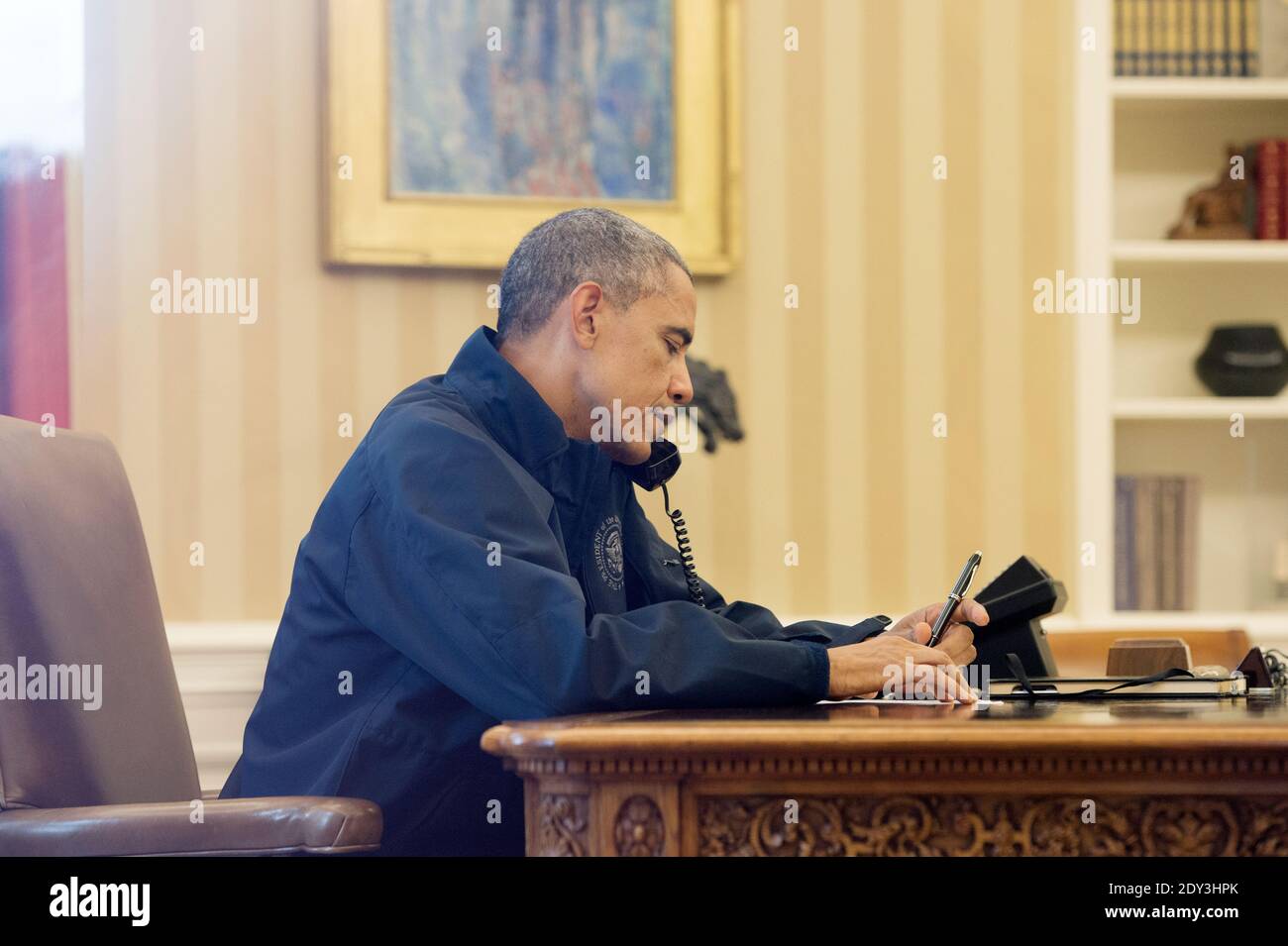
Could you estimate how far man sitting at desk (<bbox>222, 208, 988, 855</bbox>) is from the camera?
1.45m

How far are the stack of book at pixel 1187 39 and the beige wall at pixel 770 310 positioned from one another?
17 centimetres

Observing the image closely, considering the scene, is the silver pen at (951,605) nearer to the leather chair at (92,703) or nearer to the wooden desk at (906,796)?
the wooden desk at (906,796)

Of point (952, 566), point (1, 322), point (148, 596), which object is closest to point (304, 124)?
point (1, 322)

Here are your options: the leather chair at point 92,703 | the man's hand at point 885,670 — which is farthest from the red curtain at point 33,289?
the man's hand at point 885,670

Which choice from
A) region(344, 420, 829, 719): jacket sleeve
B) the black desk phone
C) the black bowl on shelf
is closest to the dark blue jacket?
region(344, 420, 829, 719): jacket sleeve

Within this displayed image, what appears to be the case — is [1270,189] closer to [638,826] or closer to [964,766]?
[964,766]

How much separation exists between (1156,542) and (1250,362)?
0.51 meters

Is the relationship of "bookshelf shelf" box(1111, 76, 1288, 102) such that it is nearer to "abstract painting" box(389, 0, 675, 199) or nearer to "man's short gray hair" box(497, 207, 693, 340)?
"abstract painting" box(389, 0, 675, 199)

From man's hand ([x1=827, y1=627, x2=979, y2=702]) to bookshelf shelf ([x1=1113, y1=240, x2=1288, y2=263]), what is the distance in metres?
2.16

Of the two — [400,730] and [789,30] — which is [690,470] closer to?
[789,30]

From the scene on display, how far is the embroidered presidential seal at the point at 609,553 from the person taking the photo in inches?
76.7

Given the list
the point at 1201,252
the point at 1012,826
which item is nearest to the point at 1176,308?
the point at 1201,252

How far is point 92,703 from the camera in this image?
175 centimetres

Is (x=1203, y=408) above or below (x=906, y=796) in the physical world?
above
